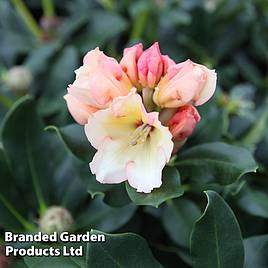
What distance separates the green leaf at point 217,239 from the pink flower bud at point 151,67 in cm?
20

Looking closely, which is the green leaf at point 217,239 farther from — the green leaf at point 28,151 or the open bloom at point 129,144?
the green leaf at point 28,151

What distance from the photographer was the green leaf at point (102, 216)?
120cm

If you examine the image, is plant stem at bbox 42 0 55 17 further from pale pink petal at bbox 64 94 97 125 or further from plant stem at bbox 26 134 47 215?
pale pink petal at bbox 64 94 97 125

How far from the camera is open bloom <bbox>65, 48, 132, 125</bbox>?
955mm

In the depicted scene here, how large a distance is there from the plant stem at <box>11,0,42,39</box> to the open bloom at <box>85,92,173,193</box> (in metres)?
0.87

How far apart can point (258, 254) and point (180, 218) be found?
0.24 meters

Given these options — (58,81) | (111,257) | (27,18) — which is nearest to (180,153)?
(111,257)

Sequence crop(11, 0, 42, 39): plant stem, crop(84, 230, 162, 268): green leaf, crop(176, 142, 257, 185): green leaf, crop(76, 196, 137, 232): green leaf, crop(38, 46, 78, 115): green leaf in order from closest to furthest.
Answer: crop(84, 230, 162, 268): green leaf, crop(176, 142, 257, 185): green leaf, crop(76, 196, 137, 232): green leaf, crop(38, 46, 78, 115): green leaf, crop(11, 0, 42, 39): plant stem

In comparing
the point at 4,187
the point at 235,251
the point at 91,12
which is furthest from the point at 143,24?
the point at 235,251

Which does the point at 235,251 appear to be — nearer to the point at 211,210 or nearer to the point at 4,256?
the point at 211,210

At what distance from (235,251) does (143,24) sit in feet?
2.97

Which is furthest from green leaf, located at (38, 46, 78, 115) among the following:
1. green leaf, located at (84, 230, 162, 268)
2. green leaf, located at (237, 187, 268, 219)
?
green leaf, located at (84, 230, 162, 268)

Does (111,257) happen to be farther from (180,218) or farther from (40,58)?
(40,58)

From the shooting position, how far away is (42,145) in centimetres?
129
